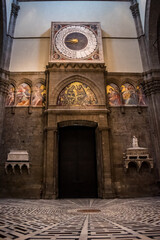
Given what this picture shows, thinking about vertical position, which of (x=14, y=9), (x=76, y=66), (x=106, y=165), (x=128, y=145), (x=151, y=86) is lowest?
(x=106, y=165)

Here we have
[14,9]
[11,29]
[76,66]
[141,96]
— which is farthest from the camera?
[14,9]

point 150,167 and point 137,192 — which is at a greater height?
point 150,167

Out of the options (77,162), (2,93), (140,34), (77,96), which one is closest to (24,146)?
(77,162)

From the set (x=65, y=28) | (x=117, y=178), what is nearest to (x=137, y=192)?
(x=117, y=178)

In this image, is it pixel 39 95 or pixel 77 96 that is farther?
pixel 39 95

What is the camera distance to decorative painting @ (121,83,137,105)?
32.2ft

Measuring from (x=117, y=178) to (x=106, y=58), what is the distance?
687 cm

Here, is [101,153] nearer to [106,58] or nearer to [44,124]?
[44,124]

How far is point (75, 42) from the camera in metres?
10.7

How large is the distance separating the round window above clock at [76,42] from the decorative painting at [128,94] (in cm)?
215

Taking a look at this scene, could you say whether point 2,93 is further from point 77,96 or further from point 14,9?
point 14,9

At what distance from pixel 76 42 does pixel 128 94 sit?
437cm

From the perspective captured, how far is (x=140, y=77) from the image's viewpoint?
10.4 m

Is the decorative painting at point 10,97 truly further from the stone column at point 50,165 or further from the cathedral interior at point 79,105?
the stone column at point 50,165
